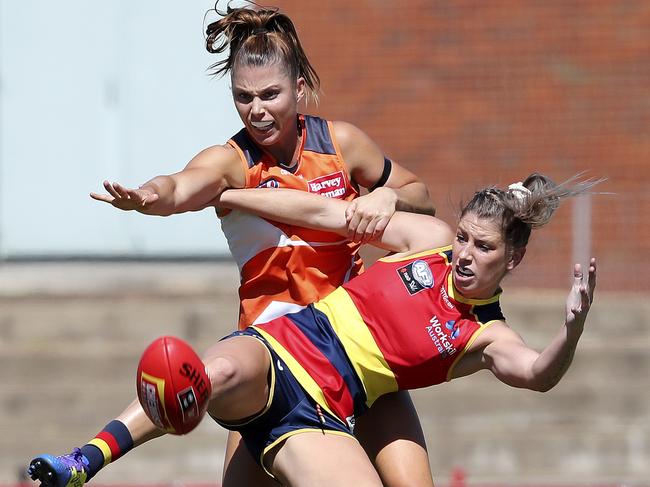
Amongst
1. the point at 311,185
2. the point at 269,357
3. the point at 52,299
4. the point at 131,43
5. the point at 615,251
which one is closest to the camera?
the point at 269,357

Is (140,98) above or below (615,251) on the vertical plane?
above

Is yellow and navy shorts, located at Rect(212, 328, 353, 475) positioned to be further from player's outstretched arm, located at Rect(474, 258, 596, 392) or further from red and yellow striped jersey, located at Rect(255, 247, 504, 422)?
player's outstretched arm, located at Rect(474, 258, 596, 392)

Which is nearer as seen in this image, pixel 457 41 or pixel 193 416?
pixel 193 416

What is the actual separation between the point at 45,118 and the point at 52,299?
1.82 metres

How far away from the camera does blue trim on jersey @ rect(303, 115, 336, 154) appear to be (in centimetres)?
422

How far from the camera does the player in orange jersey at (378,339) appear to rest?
371cm

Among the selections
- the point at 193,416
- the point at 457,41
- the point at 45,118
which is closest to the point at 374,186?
the point at 193,416

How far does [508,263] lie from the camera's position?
3893 mm

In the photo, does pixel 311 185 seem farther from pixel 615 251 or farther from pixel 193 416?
Answer: pixel 615 251

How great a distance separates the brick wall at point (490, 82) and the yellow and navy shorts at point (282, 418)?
5246mm

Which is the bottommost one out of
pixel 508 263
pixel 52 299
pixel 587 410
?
pixel 587 410

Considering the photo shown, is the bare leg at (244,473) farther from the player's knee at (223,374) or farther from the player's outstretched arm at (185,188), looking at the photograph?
the player's outstretched arm at (185,188)

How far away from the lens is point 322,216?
13.2ft

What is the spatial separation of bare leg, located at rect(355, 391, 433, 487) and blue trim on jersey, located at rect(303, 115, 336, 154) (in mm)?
878
